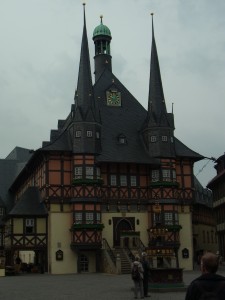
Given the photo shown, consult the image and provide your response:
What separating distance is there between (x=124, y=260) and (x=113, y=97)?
2000 cm

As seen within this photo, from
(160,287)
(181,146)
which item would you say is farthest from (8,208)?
(160,287)

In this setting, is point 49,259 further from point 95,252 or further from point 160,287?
point 160,287

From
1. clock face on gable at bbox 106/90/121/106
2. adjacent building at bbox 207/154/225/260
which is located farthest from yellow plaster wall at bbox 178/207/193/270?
clock face on gable at bbox 106/90/121/106

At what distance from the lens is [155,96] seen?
186ft

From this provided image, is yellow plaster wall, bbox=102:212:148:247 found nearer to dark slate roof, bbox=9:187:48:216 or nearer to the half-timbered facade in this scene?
the half-timbered facade

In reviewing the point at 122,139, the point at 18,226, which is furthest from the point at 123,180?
the point at 18,226

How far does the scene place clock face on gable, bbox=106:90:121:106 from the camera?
59.5 meters

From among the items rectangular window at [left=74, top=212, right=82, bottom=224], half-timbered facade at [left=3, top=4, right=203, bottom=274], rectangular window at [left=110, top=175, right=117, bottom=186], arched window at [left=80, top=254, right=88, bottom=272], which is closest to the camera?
rectangular window at [left=74, top=212, right=82, bottom=224]

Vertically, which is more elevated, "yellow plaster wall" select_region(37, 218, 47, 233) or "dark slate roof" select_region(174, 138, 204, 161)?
"dark slate roof" select_region(174, 138, 204, 161)

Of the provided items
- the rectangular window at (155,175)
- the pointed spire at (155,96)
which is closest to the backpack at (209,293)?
the rectangular window at (155,175)

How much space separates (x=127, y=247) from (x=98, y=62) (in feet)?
80.8

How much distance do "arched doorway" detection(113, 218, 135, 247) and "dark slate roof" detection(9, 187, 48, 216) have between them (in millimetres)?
6847

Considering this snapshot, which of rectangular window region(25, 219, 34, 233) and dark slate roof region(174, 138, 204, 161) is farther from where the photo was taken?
dark slate roof region(174, 138, 204, 161)

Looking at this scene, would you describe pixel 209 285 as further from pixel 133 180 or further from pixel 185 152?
pixel 185 152
